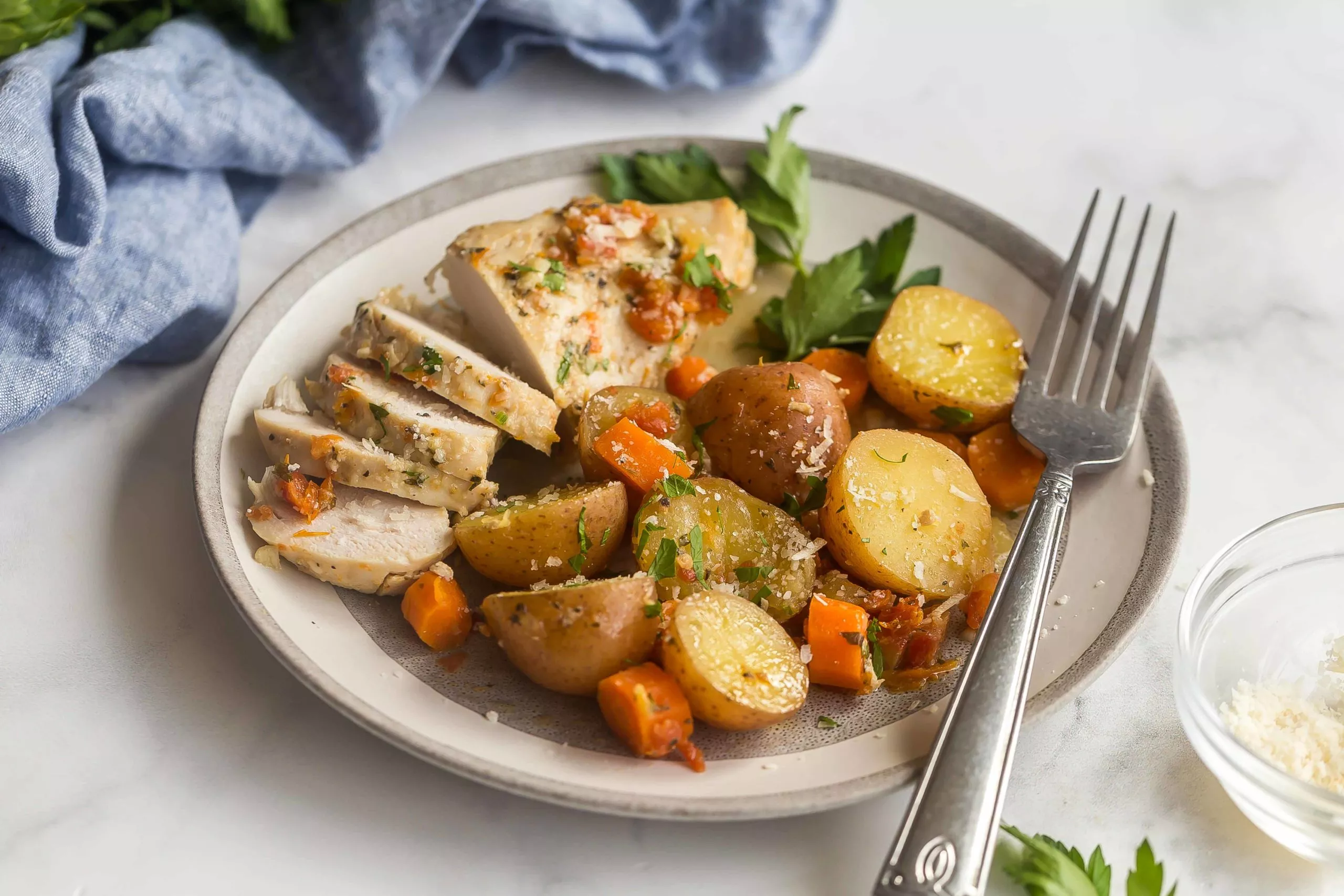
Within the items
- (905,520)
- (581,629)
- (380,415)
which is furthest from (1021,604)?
(380,415)

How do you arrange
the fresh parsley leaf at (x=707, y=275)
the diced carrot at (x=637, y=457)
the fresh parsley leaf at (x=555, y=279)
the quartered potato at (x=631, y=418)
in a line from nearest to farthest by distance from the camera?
the diced carrot at (x=637, y=457), the quartered potato at (x=631, y=418), the fresh parsley leaf at (x=555, y=279), the fresh parsley leaf at (x=707, y=275)

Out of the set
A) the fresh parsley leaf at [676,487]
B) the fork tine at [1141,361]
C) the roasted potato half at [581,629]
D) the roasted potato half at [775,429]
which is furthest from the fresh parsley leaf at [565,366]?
the fork tine at [1141,361]

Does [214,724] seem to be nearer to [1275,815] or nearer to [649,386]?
[649,386]

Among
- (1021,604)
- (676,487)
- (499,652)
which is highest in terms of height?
(1021,604)

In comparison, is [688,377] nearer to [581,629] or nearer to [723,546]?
[723,546]

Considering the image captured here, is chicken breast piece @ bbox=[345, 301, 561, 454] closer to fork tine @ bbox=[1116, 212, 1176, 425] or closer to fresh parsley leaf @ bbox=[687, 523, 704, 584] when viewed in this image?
fresh parsley leaf @ bbox=[687, 523, 704, 584]

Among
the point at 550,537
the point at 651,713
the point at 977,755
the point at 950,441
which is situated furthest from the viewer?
the point at 950,441

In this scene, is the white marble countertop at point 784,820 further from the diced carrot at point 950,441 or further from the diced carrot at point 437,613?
the diced carrot at point 950,441
